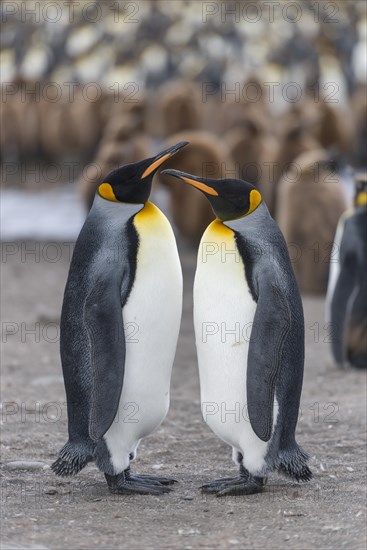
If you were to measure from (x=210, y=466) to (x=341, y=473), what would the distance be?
1.44 ft

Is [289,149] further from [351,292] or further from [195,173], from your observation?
[351,292]

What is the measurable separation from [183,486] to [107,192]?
0.91 meters

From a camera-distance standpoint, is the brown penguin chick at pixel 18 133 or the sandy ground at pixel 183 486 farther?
the brown penguin chick at pixel 18 133

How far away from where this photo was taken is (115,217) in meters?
3.06

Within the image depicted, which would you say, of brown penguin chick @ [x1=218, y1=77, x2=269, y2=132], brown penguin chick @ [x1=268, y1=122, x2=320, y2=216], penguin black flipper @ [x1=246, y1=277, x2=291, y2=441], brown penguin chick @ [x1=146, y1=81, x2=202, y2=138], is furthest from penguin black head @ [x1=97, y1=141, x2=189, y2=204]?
brown penguin chick @ [x1=146, y1=81, x2=202, y2=138]

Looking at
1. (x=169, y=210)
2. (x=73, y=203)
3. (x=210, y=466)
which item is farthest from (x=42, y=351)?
(x=73, y=203)

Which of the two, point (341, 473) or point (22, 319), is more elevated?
point (341, 473)

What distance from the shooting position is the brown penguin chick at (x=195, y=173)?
8961 mm

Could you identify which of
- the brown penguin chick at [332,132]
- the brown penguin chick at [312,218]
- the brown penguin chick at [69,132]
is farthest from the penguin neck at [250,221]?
the brown penguin chick at [69,132]

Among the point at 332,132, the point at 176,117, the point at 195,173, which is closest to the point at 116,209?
the point at 195,173

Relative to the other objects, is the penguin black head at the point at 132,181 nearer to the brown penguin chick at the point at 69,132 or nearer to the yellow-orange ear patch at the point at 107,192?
the yellow-orange ear patch at the point at 107,192

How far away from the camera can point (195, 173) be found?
9.05 m

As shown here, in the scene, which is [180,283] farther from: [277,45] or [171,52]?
[277,45]

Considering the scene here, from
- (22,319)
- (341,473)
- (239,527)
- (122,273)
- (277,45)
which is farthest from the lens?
(277,45)
